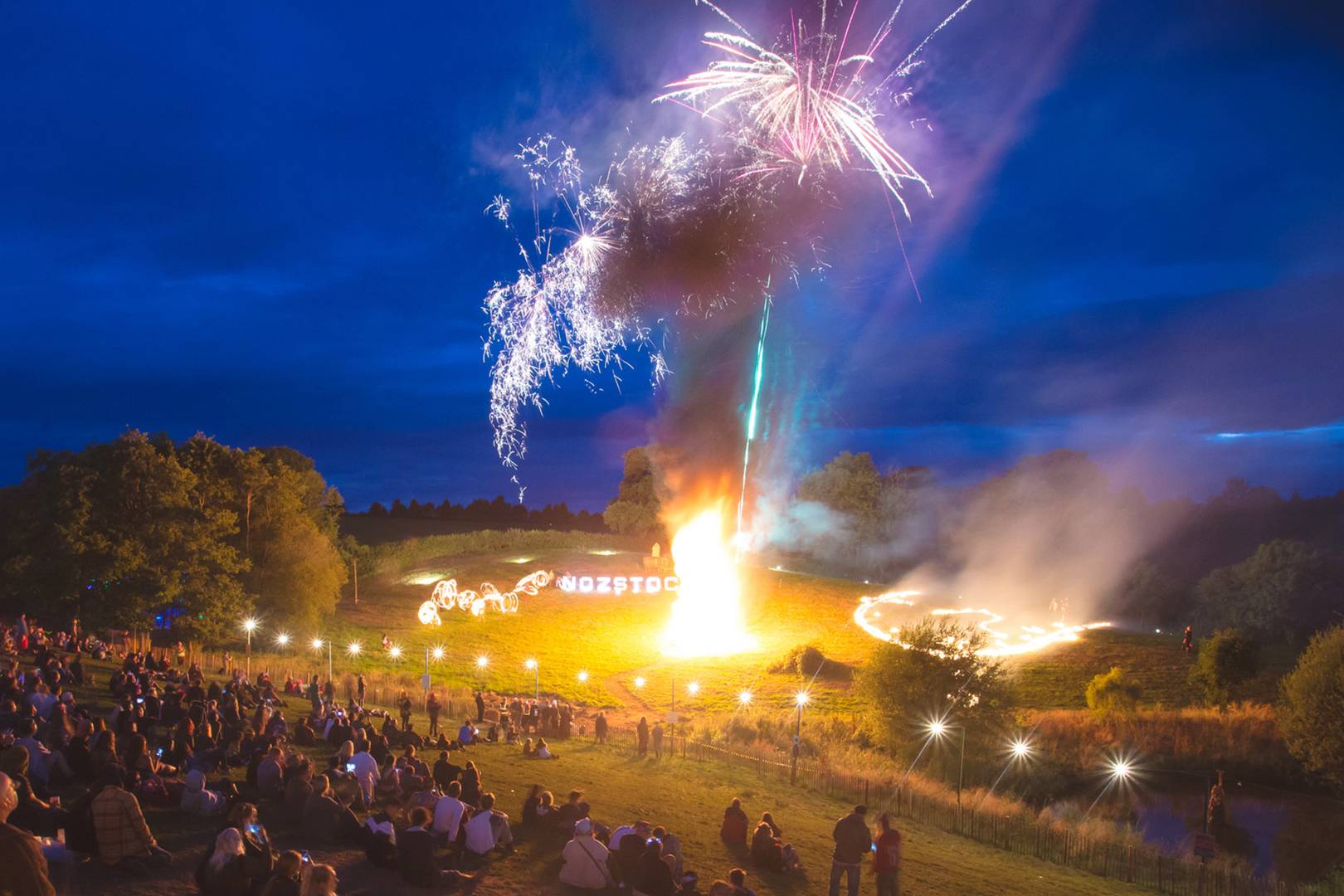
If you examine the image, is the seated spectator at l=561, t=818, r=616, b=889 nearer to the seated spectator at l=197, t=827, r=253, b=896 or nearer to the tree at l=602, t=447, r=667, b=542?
the seated spectator at l=197, t=827, r=253, b=896

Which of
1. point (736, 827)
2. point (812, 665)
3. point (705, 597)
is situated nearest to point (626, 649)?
point (812, 665)

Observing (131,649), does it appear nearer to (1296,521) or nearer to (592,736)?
(592,736)

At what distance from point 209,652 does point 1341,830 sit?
156 ft

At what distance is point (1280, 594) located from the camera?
58781 millimetres

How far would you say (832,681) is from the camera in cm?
4650

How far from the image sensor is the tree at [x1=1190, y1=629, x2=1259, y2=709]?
43.4 metres

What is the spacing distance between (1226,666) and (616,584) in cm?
3908

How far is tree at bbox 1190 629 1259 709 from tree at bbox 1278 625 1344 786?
23.9 feet

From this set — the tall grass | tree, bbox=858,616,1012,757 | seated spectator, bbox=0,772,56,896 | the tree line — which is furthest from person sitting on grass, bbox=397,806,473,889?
the tree line

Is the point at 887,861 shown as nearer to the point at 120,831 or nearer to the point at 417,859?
the point at 417,859

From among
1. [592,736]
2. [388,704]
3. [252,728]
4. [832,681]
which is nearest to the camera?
[252,728]

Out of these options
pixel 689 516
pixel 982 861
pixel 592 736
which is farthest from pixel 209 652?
pixel 689 516

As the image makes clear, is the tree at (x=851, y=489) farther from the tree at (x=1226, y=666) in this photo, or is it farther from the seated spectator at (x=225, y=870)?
the seated spectator at (x=225, y=870)

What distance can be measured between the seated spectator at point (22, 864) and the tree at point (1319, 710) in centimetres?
4132
